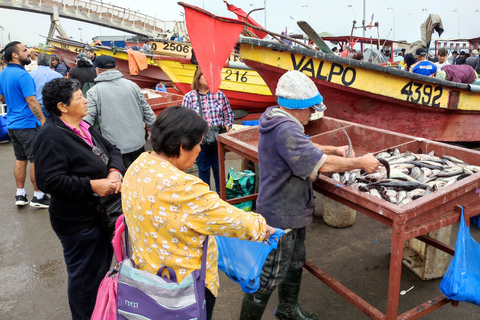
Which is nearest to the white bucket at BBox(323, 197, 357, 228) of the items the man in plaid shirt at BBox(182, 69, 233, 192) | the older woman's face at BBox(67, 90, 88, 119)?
the man in plaid shirt at BBox(182, 69, 233, 192)

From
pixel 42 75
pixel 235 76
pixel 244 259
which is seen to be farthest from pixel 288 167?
pixel 235 76

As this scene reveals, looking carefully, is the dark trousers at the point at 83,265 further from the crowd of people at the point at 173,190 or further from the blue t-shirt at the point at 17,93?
the blue t-shirt at the point at 17,93

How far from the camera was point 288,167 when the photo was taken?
7.53ft

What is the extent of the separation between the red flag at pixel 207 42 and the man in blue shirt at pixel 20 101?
248 cm

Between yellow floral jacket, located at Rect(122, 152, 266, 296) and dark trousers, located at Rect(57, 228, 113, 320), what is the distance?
0.89 meters

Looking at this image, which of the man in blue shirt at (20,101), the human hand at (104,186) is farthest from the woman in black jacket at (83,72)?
the human hand at (104,186)

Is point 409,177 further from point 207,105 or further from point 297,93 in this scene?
point 207,105

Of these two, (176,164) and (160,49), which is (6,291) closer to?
(176,164)

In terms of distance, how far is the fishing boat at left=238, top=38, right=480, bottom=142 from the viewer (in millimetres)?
4824

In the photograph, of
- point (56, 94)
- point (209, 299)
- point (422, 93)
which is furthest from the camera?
point (422, 93)

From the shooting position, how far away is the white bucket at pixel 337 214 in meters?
4.34

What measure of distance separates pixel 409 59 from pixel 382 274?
8468 mm

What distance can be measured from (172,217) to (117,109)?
281 cm

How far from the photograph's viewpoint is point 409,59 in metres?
10.1
